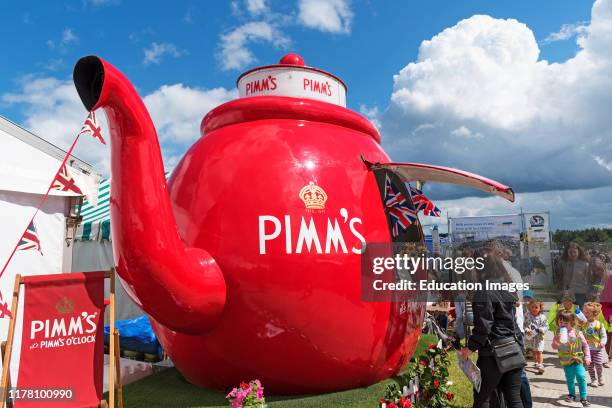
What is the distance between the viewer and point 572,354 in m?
5.19

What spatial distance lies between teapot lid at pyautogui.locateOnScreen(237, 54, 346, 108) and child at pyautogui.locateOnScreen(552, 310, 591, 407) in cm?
380

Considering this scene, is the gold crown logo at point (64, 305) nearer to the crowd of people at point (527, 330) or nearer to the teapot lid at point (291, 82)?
the teapot lid at point (291, 82)

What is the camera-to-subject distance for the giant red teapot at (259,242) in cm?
294

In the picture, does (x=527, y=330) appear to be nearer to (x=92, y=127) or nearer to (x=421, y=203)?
(x=421, y=203)

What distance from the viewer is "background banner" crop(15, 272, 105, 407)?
3.37m

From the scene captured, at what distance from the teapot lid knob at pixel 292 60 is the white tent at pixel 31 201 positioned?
242 cm

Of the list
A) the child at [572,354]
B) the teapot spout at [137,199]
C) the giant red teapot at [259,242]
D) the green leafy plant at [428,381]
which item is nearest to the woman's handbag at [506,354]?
the green leafy plant at [428,381]

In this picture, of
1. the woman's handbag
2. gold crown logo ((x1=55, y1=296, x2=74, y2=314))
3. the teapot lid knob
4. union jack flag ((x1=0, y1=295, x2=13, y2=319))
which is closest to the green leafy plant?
the woman's handbag

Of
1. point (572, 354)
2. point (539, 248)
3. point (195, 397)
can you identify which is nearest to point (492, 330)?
point (572, 354)

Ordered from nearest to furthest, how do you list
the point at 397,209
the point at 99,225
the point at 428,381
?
1. the point at 397,209
2. the point at 428,381
3. the point at 99,225

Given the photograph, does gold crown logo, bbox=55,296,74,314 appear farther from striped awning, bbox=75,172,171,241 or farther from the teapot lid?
striped awning, bbox=75,172,171,241

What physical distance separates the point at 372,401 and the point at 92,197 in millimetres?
3646

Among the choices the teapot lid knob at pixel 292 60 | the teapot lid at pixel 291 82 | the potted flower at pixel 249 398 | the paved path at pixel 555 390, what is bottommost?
the paved path at pixel 555 390

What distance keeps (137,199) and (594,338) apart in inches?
233
